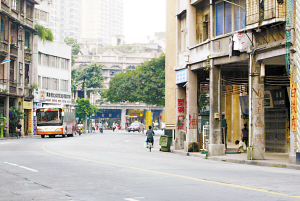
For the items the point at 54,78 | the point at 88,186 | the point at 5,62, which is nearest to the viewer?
the point at 88,186

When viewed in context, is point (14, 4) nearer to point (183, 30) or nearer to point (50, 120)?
point (50, 120)

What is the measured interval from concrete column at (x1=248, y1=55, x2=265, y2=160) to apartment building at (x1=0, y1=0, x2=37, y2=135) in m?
35.2

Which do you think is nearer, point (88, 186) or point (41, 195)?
point (41, 195)

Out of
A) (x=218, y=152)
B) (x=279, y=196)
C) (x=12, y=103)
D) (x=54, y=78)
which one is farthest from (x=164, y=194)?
(x=54, y=78)

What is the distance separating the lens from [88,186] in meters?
11.9

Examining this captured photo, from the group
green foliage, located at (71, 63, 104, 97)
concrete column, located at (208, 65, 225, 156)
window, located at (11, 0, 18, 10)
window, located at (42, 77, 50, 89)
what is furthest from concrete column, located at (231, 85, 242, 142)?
green foliage, located at (71, 63, 104, 97)

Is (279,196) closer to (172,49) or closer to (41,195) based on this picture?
(41,195)

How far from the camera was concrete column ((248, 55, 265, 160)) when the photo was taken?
2314 centimetres

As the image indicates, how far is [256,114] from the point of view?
23.5 m

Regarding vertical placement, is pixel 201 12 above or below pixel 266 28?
above

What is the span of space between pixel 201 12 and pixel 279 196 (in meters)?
22.4

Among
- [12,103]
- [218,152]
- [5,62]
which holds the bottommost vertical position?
[218,152]

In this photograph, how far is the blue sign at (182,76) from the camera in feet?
104

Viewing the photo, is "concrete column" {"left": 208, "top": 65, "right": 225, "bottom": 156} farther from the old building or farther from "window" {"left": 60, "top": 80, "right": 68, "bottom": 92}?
the old building
